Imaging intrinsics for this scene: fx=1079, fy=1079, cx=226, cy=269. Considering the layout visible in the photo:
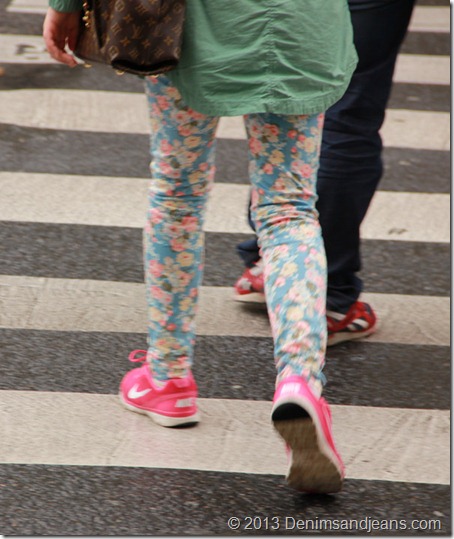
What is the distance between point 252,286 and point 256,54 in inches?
55.1

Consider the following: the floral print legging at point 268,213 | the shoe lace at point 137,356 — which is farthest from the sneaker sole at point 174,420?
the floral print legging at point 268,213

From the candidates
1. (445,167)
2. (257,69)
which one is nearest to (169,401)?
(257,69)

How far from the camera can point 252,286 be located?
3619mm

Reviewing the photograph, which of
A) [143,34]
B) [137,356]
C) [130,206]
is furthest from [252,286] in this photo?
[143,34]

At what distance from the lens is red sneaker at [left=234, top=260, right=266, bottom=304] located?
3.61 meters

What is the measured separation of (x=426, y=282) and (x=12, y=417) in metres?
1.74

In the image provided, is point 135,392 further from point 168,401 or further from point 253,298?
point 253,298

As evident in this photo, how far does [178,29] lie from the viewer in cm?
228

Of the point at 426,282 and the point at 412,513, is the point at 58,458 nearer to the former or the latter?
the point at 412,513

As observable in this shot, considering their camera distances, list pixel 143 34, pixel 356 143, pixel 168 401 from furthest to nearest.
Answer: pixel 356 143 → pixel 168 401 → pixel 143 34

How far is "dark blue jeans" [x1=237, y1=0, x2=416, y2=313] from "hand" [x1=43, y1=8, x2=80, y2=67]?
0.96m

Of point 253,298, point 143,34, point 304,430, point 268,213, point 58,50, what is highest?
point 143,34

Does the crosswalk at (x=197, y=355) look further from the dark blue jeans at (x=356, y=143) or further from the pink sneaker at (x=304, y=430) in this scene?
the dark blue jeans at (x=356, y=143)

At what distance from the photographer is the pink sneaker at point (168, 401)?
112 inches
